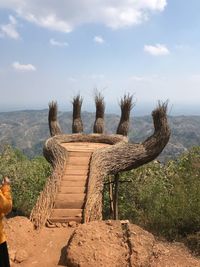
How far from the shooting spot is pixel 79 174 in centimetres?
1161

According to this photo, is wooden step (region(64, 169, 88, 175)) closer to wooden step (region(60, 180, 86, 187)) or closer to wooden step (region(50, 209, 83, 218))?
wooden step (region(60, 180, 86, 187))

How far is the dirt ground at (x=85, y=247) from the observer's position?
743cm

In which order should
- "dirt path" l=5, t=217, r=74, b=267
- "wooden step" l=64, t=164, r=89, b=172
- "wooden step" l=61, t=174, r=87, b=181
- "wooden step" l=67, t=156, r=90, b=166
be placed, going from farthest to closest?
"wooden step" l=67, t=156, r=90, b=166, "wooden step" l=64, t=164, r=89, b=172, "wooden step" l=61, t=174, r=87, b=181, "dirt path" l=5, t=217, r=74, b=267

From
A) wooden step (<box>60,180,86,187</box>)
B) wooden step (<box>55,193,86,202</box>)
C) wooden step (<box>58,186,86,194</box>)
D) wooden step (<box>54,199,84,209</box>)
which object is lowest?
wooden step (<box>54,199,84,209</box>)

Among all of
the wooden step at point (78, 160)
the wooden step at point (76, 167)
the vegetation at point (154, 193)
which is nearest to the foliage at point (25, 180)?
the vegetation at point (154, 193)

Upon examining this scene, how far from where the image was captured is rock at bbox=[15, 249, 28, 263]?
7.71 m

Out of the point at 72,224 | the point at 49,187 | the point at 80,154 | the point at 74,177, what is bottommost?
the point at 72,224

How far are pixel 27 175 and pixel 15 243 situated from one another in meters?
18.3

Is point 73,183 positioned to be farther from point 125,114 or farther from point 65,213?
point 125,114

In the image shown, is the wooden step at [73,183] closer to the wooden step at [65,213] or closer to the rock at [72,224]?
the wooden step at [65,213]

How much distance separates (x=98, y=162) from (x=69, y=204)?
7.39ft

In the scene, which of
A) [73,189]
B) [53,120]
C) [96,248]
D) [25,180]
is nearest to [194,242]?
[73,189]

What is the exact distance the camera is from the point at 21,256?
7773 millimetres

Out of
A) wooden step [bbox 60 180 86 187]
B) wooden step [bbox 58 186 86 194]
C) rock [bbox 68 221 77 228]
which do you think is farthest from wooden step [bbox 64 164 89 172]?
rock [bbox 68 221 77 228]
